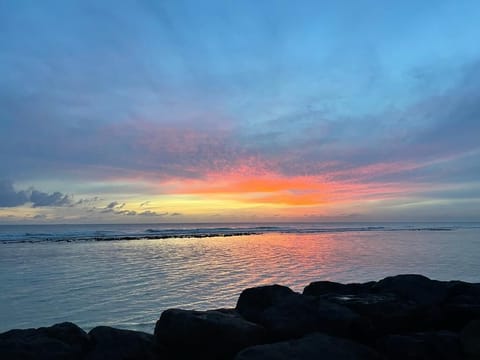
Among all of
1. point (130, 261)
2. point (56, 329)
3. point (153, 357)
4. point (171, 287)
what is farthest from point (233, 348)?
point (130, 261)

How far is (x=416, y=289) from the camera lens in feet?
27.4

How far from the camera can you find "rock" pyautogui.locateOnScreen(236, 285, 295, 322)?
828 centimetres

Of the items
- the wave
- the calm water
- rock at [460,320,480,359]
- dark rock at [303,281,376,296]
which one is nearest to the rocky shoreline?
rock at [460,320,480,359]

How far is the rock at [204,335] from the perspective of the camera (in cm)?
673

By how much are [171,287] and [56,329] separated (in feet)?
25.7

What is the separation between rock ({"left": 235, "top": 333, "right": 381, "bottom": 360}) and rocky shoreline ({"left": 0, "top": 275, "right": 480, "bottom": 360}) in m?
0.01

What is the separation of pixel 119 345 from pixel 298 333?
3.02 meters

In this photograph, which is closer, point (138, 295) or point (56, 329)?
point (56, 329)

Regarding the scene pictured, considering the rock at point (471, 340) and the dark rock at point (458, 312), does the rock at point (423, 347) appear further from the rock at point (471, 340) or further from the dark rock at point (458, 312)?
the dark rock at point (458, 312)

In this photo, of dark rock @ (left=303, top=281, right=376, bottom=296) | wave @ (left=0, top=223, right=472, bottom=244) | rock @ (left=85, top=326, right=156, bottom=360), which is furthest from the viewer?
wave @ (left=0, top=223, right=472, bottom=244)

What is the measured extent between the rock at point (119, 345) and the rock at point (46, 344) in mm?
229

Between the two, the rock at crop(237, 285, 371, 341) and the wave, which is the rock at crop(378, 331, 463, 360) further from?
the wave

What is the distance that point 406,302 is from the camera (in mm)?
7824

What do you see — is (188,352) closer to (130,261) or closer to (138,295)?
(138,295)
